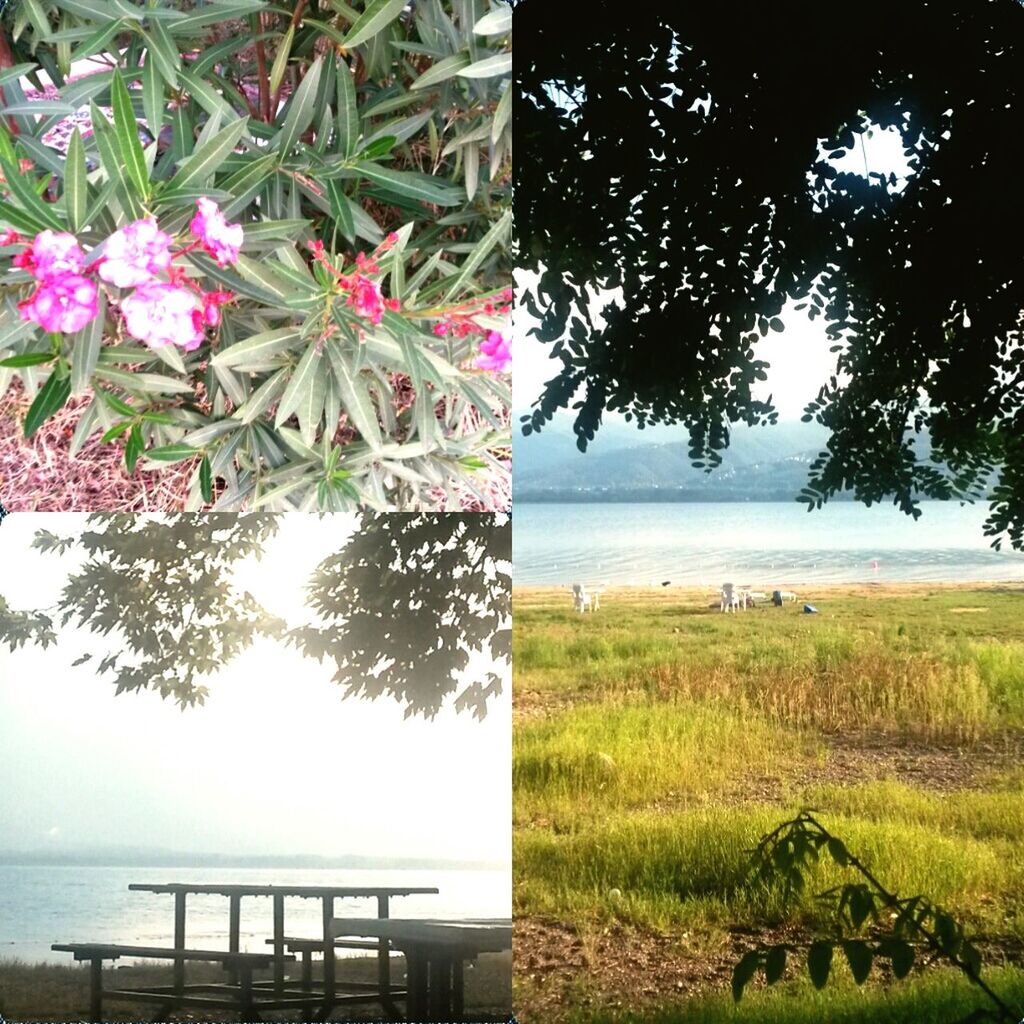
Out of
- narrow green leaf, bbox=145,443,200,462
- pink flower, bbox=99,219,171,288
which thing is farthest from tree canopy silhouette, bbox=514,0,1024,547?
pink flower, bbox=99,219,171,288

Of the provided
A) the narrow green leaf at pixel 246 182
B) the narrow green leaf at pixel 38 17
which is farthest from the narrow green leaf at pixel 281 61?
the narrow green leaf at pixel 38 17

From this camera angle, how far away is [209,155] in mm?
2291

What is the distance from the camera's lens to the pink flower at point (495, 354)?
268 centimetres

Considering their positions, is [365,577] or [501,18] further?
[365,577]

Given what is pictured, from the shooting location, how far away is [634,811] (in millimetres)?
3012

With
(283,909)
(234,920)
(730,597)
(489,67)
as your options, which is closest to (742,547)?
(730,597)

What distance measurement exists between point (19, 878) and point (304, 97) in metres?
1.92

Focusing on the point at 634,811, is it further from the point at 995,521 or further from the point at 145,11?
the point at 145,11

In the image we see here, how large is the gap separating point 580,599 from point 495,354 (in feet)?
2.30

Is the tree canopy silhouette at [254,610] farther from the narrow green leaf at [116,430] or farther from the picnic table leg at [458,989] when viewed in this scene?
the picnic table leg at [458,989]

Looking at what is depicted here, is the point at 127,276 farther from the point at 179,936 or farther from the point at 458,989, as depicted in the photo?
the point at 458,989

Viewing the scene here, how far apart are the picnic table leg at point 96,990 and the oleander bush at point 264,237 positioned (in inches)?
44.5

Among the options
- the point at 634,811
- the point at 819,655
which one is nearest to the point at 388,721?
the point at 634,811

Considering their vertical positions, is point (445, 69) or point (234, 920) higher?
point (445, 69)
